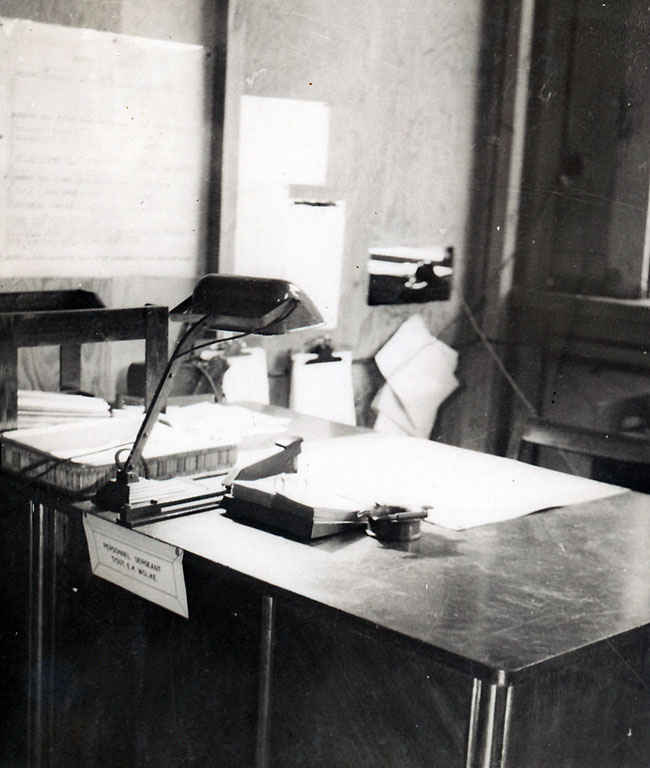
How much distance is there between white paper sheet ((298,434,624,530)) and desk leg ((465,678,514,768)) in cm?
57

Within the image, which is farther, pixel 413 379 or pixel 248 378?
pixel 413 379

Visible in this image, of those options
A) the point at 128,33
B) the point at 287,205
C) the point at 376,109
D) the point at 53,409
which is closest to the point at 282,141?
the point at 287,205

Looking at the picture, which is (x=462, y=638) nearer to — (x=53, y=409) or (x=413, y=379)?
(x=53, y=409)

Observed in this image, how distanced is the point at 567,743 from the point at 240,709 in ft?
1.80

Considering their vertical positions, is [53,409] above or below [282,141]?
below

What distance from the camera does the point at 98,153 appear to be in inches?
109

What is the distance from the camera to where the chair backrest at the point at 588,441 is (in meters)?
2.56

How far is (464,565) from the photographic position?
176cm

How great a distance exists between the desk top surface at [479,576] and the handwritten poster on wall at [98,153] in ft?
3.53

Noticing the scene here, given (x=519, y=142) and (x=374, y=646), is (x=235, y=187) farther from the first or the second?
(x=374, y=646)

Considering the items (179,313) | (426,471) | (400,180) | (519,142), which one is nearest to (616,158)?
(519,142)

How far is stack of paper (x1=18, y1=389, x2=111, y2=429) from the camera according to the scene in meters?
2.33

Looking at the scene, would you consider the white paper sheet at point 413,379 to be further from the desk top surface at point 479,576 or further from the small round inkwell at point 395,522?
the small round inkwell at point 395,522

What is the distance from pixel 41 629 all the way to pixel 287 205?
1583 millimetres
